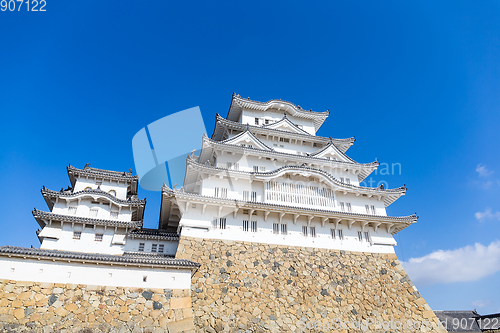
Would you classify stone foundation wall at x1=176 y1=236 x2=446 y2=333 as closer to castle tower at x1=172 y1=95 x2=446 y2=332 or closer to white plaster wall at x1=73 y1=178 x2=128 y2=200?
castle tower at x1=172 y1=95 x2=446 y2=332

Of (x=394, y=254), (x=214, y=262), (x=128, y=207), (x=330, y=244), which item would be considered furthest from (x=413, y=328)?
(x=128, y=207)

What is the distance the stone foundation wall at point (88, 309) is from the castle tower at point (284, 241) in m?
2.28

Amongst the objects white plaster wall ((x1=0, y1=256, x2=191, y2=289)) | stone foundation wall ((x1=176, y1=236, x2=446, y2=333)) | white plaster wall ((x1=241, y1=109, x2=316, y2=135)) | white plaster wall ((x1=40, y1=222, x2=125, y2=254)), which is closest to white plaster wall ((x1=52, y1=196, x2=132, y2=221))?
white plaster wall ((x1=40, y1=222, x2=125, y2=254))

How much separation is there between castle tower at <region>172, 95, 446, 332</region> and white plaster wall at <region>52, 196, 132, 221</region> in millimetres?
2838

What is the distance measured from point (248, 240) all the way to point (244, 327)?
523 cm

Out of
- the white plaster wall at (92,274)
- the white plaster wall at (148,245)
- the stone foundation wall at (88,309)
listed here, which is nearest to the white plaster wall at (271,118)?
the white plaster wall at (148,245)

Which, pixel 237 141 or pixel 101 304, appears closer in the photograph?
pixel 101 304

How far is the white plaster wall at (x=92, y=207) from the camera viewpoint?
2080cm

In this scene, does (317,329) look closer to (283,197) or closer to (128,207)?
(283,197)

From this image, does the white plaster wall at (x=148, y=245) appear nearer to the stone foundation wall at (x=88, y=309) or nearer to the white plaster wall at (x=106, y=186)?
the white plaster wall at (x=106, y=186)

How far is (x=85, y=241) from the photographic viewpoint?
64.4 ft

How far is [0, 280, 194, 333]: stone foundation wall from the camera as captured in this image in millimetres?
11312

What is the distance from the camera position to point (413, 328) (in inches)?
677

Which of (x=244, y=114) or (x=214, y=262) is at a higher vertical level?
(x=244, y=114)
